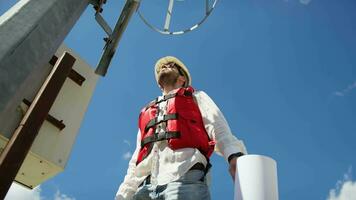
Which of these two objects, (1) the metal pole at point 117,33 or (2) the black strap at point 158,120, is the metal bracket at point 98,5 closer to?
(1) the metal pole at point 117,33

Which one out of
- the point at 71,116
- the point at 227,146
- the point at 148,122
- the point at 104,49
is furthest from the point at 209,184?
the point at 71,116

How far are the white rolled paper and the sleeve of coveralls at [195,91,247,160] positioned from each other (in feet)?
2.02

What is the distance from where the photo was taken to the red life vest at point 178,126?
3.13 m

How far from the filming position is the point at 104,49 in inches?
112

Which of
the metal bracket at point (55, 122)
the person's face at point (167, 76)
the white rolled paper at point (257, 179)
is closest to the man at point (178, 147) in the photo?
the person's face at point (167, 76)

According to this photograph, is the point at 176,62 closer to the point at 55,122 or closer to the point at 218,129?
the point at 218,129

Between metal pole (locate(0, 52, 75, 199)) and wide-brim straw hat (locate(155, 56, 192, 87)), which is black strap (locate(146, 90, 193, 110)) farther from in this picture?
metal pole (locate(0, 52, 75, 199))

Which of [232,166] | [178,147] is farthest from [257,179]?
[178,147]

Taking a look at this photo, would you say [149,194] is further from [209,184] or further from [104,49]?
[104,49]

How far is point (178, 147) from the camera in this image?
3.10 metres

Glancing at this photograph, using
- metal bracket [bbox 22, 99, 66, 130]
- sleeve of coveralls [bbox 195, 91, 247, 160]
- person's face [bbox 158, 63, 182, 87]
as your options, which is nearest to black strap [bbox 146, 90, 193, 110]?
sleeve of coveralls [bbox 195, 91, 247, 160]

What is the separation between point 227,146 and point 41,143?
88.9 inches

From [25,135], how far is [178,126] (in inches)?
50.1

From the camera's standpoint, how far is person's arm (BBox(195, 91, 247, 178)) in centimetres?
298
